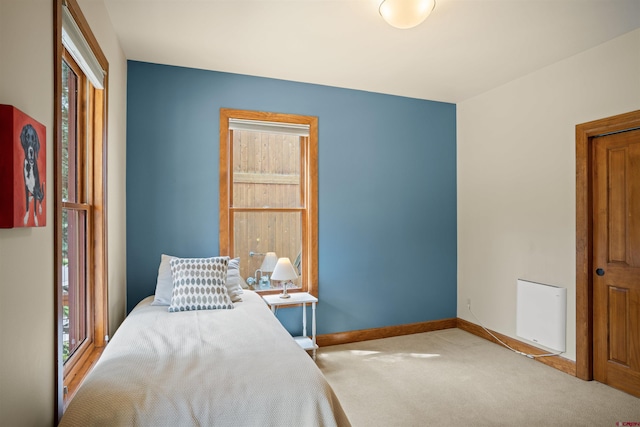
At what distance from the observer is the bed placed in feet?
4.73

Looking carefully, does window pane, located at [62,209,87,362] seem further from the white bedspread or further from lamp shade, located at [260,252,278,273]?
lamp shade, located at [260,252,278,273]

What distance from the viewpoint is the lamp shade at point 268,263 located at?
12.5 ft

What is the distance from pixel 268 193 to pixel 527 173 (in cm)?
256

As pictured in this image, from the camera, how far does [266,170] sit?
387cm

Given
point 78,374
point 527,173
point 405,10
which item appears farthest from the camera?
point 527,173

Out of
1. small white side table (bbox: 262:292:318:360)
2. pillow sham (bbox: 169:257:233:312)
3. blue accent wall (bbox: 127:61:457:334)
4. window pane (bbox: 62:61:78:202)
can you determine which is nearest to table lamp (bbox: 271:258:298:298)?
small white side table (bbox: 262:292:318:360)

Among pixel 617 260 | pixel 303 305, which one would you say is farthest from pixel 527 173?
pixel 303 305

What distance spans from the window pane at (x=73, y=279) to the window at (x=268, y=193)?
1370mm

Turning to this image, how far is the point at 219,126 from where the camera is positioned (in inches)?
142

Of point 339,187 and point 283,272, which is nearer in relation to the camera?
point 283,272

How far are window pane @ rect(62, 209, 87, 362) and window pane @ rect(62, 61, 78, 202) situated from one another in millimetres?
139

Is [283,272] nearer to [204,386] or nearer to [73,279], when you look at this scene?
[73,279]

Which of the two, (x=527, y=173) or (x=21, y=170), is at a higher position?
(x=527, y=173)

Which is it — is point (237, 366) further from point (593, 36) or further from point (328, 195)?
point (593, 36)
